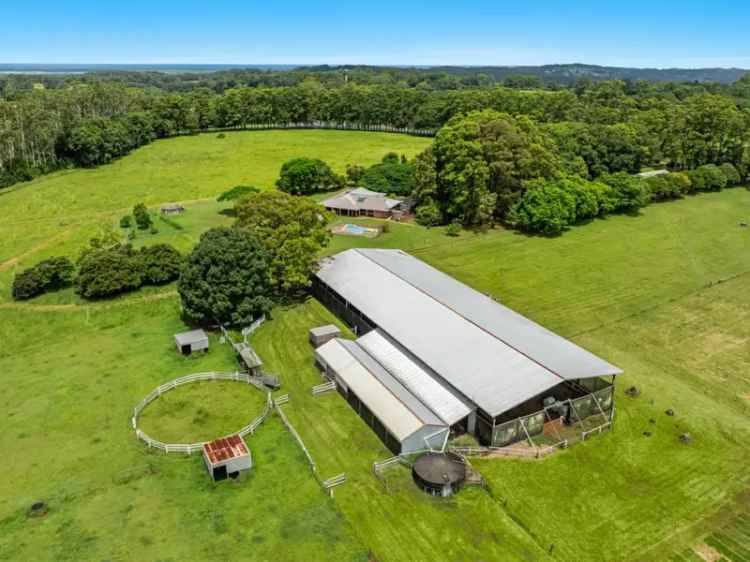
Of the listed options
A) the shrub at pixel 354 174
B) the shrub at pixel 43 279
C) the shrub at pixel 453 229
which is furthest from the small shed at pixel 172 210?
the shrub at pixel 453 229

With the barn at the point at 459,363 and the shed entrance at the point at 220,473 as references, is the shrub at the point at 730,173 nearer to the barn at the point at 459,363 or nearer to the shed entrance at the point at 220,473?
the barn at the point at 459,363

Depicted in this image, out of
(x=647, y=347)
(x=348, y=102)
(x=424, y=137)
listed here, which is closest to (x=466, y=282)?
(x=647, y=347)

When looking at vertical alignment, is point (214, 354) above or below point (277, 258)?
below

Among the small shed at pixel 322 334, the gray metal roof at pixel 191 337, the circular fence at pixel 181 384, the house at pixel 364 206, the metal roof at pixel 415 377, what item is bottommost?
the circular fence at pixel 181 384

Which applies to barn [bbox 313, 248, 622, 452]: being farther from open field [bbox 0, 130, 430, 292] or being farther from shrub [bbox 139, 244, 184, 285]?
open field [bbox 0, 130, 430, 292]

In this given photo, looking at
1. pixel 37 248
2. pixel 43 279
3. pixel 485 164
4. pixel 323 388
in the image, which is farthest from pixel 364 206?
pixel 323 388

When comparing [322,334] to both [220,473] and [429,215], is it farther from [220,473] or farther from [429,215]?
[429,215]

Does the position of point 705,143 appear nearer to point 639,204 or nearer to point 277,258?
point 639,204
